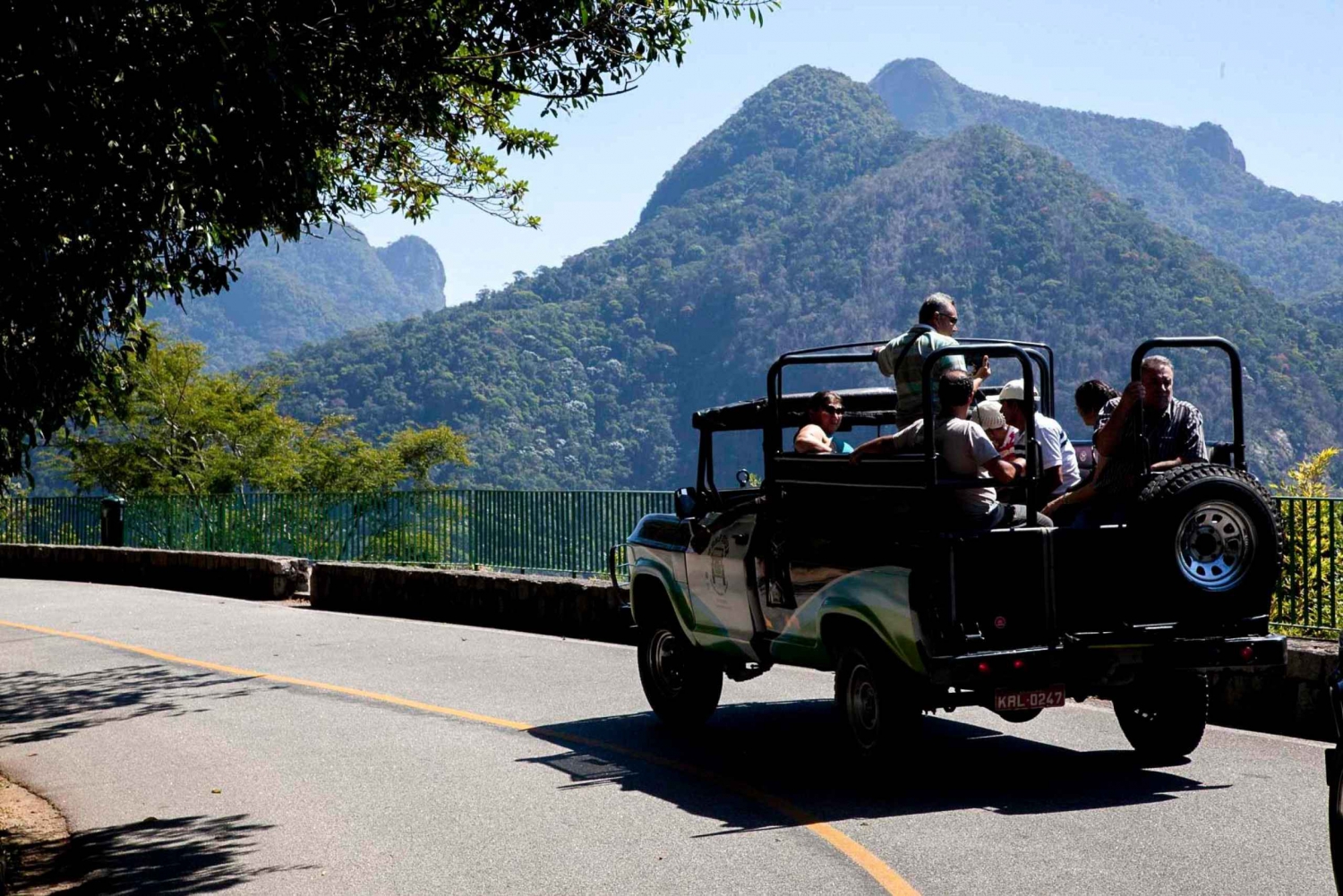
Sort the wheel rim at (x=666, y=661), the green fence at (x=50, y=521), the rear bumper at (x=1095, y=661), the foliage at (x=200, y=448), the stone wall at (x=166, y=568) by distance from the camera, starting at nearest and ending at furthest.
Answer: the rear bumper at (x=1095, y=661) < the wheel rim at (x=666, y=661) < the stone wall at (x=166, y=568) < the green fence at (x=50, y=521) < the foliage at (x=200, y=448)

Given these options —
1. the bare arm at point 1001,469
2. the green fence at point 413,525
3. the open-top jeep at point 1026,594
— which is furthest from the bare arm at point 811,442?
Result: the green fence at point 413,525

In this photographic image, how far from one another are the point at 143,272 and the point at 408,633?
7834 millimetres

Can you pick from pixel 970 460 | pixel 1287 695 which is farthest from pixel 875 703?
pixel 1287 695

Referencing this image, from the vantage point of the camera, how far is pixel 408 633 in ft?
56.2

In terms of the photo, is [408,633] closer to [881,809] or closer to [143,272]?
[143,272]

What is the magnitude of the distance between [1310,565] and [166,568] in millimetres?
18961

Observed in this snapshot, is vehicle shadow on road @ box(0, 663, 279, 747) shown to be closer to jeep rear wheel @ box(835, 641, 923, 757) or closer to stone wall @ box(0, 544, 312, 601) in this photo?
jeep rear wheel @ box(835, 641, 923, 757)

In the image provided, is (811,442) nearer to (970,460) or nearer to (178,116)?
(970,460)

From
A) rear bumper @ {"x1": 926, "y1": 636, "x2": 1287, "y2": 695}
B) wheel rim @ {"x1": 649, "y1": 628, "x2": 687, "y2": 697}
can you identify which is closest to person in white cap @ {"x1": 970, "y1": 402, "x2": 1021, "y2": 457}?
rear bumper @ {"x1": 926, "y1": 636, "x2": 1287, "y2": 695}

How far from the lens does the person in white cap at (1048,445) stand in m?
9.05

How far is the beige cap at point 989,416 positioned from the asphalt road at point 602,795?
191cm

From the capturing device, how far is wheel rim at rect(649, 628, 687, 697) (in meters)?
10.6

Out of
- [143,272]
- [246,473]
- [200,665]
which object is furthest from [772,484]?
[246,473]

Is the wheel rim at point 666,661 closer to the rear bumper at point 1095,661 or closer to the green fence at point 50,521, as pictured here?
the rear bumper at point 1095,661
